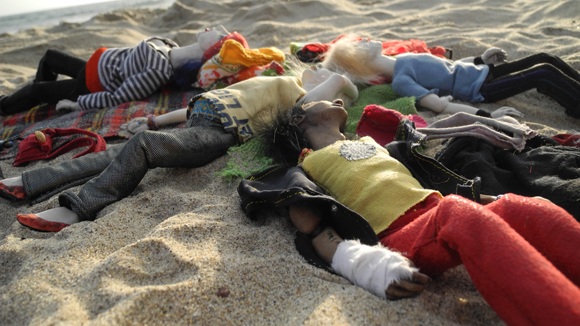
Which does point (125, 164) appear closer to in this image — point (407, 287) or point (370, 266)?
point (370, 266)

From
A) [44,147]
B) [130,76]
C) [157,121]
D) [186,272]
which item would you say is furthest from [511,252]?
[130,76]

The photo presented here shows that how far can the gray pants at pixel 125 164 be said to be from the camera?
1.89m

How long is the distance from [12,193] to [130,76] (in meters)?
1.83

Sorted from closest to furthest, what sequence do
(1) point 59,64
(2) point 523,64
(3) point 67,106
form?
1. (2) point 523,64
2. (3) point 67,106
3. (1) point 59,64

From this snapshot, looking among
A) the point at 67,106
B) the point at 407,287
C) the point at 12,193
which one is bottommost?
the point at 67,106

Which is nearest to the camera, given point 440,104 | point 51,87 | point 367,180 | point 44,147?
point 367,180

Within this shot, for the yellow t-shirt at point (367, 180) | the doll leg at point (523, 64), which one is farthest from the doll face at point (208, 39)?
the doll leg at point (523, 64)

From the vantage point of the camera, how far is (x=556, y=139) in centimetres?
209

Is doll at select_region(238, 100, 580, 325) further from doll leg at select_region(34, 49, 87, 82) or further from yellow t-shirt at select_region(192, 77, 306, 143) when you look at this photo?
doll leg at select_region(34, 49, 87, 82)

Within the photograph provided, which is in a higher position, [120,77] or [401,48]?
[401,48]

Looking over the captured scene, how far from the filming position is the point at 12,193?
2.09 meters

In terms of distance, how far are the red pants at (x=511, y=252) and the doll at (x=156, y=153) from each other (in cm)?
135

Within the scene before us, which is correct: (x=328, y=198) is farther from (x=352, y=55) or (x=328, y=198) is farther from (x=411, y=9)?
(x=411, y=9)

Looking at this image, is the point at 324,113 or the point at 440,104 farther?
the point at 440,104
